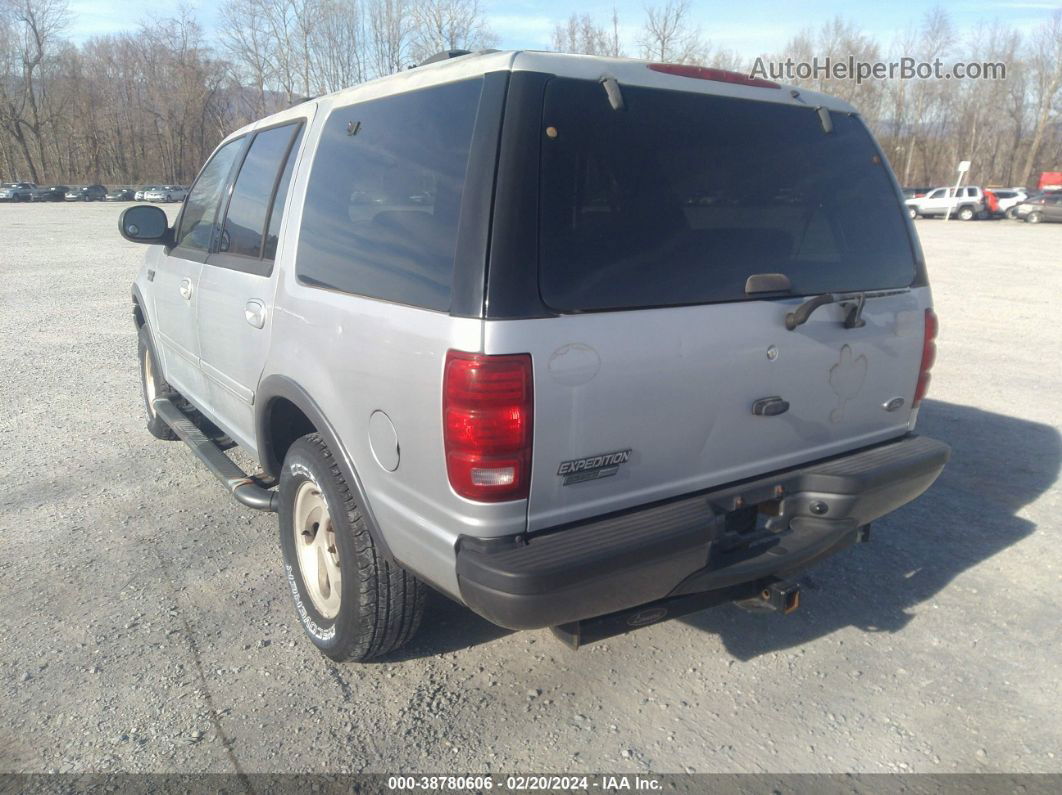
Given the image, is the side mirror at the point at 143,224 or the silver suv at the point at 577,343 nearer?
the silver suv at the point at 577,343

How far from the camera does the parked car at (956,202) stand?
40906mm

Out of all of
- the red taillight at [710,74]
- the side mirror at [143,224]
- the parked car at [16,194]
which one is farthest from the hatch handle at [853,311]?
the parked car at [16,194]

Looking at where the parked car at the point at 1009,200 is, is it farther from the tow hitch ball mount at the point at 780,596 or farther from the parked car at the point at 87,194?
the parked car at the point at 87,194

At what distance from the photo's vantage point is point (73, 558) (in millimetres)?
3918

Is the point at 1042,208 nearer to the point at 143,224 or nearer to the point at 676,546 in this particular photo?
the point at 143,224

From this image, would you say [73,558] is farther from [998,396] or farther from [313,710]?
[998,396]

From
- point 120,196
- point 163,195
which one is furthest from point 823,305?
point 120,196

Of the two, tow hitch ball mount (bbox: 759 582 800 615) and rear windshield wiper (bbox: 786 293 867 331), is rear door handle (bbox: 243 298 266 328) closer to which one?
rear windshield wiper (bbox: 786 293 867 331)

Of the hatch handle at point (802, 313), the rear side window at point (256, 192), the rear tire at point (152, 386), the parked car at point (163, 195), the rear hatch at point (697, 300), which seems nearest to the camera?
the rear hatch at point (697, 300)

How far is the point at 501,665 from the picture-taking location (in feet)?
10.3

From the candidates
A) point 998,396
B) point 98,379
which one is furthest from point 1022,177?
point 98,379

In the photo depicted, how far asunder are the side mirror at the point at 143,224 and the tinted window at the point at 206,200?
0.13 m

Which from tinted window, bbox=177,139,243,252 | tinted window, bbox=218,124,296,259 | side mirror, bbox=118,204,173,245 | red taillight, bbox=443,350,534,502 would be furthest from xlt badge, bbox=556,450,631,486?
side mirror, bbox=118,204,173,245

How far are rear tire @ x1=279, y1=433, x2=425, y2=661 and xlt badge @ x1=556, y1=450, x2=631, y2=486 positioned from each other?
2.69 feet
